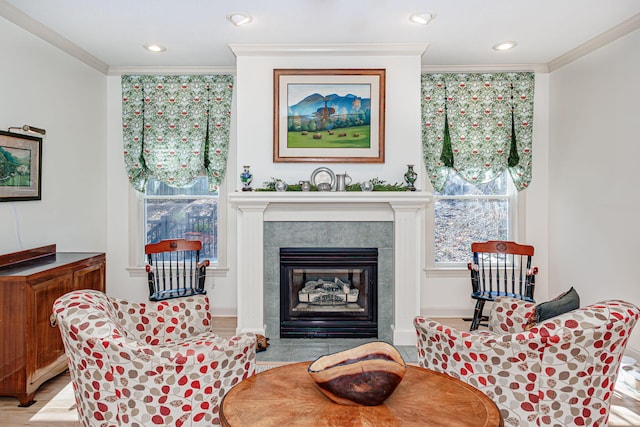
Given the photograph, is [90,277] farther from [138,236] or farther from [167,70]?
[167,70]

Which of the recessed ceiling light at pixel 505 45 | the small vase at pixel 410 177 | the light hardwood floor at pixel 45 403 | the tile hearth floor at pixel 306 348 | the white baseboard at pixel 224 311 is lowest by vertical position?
the light hardwood floor at pixel 45 403

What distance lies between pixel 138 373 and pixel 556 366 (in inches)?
66.3

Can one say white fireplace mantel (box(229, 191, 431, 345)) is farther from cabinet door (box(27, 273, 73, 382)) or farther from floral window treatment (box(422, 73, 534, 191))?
cabinet door (box(27, 273, 73, 382))

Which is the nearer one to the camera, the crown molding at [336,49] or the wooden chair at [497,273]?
the wooden chair at [497,273]

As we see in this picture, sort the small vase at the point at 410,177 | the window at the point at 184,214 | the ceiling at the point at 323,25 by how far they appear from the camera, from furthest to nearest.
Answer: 1. the window at the point at 184,214
2. the small vase at the point at 410,177
3. the ceiling at the point at 323,25

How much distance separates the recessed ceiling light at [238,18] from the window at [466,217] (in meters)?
2.71

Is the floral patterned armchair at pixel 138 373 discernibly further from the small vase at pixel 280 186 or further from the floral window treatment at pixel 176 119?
the floral window treatment at pixel 176 119

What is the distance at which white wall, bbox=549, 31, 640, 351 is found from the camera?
3.48 metres

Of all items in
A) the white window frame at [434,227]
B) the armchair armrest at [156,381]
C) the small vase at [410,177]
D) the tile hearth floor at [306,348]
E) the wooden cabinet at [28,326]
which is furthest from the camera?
the white window frame at [434,227]

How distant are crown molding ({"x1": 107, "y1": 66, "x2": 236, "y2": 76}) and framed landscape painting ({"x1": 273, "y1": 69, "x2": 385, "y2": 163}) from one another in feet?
3.08

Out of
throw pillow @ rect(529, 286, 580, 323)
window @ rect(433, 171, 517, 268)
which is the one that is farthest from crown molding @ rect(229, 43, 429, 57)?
throw pillow @ rect(529, 286, 580, 323)

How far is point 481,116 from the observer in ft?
15.2

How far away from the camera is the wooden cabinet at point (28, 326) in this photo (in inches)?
108

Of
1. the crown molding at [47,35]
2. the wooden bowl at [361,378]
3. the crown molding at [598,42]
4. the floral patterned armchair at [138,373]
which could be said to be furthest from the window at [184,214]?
the crown molding at [598,42]
